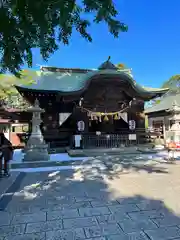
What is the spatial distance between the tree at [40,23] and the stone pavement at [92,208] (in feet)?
8.22

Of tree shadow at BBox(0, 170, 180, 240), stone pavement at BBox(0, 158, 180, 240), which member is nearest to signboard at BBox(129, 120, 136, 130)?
stone pavement at BBox(0, 158, 180, 240)

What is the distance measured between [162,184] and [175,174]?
1332 mm

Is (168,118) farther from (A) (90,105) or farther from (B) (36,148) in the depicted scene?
(B) (36,148)

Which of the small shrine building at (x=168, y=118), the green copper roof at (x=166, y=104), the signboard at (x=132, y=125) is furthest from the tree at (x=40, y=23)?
the green copper roof at (x=166, y=104)

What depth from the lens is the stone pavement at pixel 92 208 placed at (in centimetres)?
258

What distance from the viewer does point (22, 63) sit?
2.69 m

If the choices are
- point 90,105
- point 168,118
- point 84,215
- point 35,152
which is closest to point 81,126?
point 90,105

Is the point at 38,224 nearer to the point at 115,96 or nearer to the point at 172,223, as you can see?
the point at 172,223

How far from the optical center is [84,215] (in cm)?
312

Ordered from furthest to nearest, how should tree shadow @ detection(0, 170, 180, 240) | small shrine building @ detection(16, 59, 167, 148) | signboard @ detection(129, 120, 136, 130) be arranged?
signboard @ detection(129, 120, 136, 130)
small shrine building @ detection(16, 59, 167, 148)
tree shadow @ detection(0, 170, 180, 240)

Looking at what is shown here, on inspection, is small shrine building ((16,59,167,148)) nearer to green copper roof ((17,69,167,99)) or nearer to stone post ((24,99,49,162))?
green copper roof ((17,69,167,99))

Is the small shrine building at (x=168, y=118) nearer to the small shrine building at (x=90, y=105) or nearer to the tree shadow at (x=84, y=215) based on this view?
the small shrine building at (x=90, y=105)

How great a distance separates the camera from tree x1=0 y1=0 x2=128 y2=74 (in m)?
2.01

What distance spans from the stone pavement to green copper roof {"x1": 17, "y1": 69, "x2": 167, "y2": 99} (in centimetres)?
692
